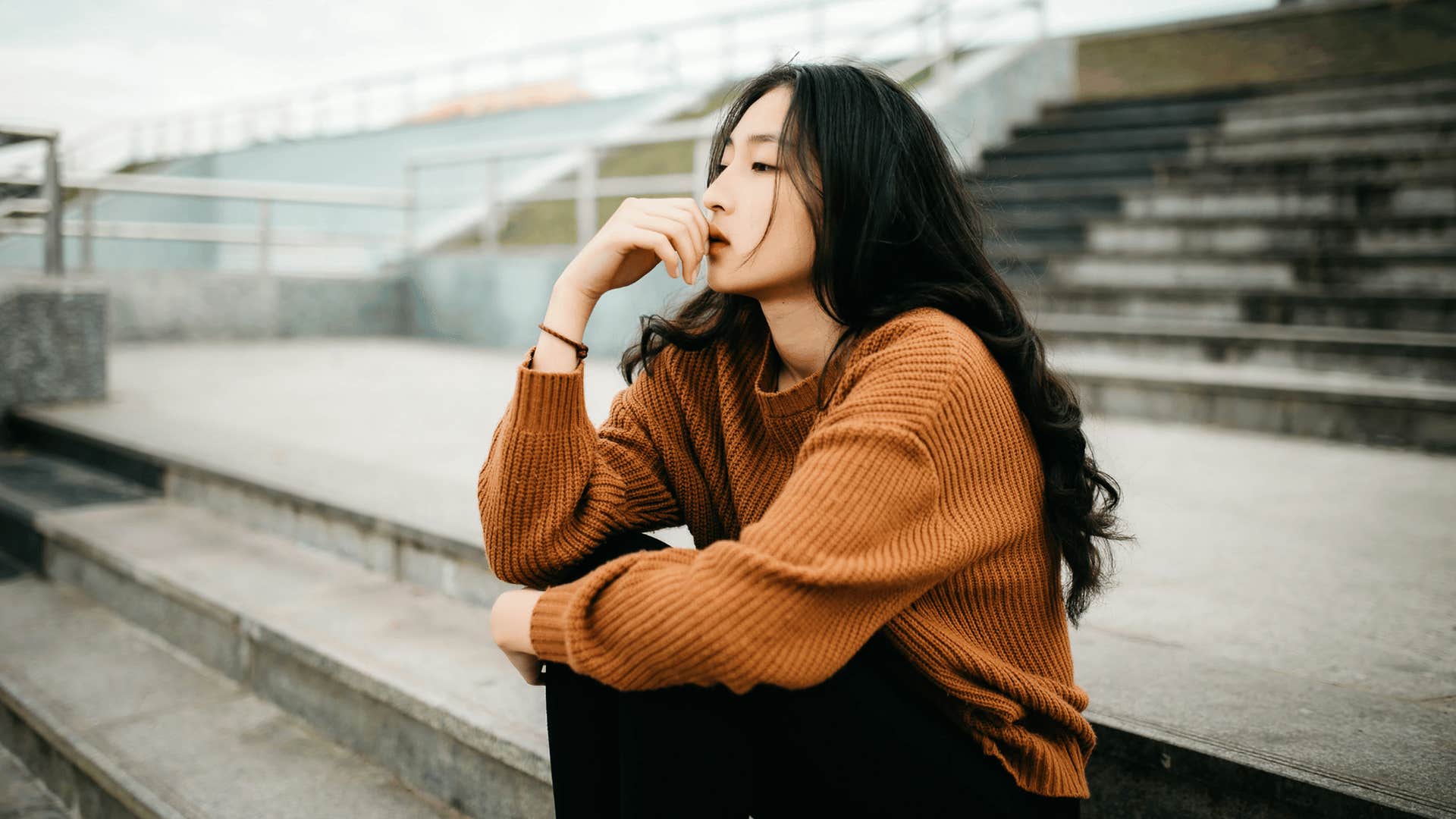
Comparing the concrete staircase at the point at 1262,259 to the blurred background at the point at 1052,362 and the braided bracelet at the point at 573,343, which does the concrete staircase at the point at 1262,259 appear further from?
the braided bracelet at the point at 573,343

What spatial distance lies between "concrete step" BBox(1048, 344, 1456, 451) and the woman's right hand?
266 cm

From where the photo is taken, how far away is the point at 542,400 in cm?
141

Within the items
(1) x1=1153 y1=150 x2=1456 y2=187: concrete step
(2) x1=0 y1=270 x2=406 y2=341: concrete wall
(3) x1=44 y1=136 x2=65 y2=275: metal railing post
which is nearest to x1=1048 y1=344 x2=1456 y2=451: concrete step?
(1) x1=1153 y1=150 x2=1456 y2=187: concrete step

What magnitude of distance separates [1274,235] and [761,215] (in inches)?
189

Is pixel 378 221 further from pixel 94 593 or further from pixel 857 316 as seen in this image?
pixel 857 316

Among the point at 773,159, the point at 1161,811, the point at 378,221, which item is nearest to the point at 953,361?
the point at 773,159

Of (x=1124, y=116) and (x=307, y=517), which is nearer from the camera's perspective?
(x=307, y=517)

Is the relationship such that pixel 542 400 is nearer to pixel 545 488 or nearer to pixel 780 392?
pixel 545 488

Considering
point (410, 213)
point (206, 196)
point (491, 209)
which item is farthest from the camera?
point (410, 213)

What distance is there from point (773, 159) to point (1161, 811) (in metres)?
1.05

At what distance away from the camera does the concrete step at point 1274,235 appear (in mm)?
4914

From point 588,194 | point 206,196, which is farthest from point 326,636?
point 206,196

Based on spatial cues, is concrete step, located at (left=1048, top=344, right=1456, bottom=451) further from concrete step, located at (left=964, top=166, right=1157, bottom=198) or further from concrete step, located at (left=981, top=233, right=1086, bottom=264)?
concrete step, located at (left=964, top=166, right=1157, bottom=198)

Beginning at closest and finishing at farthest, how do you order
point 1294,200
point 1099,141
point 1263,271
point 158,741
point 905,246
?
point 905,246, point 158,741, point 1263,271, point 1294,200, point 1099,141
